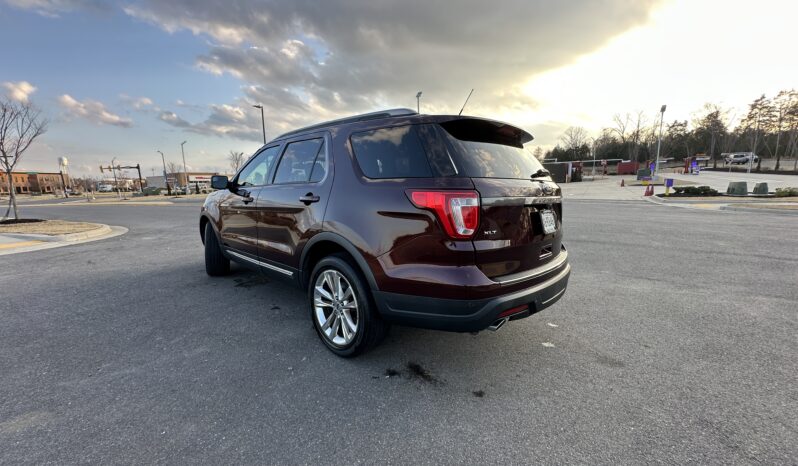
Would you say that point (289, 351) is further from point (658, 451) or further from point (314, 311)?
point (658, 451)

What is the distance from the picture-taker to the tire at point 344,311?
8.71ft

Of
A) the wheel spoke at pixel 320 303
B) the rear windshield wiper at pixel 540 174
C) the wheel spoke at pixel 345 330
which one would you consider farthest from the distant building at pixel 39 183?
the rear windshield wiper at pixel 540 174

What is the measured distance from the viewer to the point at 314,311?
311 cm

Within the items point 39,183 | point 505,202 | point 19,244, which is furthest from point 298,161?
point 39,183

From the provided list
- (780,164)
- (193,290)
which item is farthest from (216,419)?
(780,164)

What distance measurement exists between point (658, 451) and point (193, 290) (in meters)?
4.88

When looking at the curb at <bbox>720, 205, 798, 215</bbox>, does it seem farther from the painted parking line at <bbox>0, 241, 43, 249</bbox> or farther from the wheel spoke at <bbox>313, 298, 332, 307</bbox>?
the painted parking line at <bbox>0, 241, 43, 249</bbox>

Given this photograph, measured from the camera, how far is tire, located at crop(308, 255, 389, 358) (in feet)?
8.71

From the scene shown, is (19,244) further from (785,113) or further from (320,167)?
(785,113)

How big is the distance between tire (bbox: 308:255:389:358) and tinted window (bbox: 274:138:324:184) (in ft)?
3.06

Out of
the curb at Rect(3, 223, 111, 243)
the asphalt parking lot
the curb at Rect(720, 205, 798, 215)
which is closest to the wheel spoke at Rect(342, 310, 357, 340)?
the asphalt parking lot

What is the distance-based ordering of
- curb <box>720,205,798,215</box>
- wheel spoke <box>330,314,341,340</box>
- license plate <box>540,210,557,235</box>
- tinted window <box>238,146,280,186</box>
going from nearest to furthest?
license plate <box>540,210,557,235</box>, wheel spoke <box>330,314,341,340</box>, tinted window <box>238,146,280,186</box>, curb <box>720,205,798,215</box>

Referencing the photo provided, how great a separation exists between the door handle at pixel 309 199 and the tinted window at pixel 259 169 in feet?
3.15

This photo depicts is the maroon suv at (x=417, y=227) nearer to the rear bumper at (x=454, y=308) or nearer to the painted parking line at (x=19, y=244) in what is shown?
the rear bumper at (x=454, y=308)
